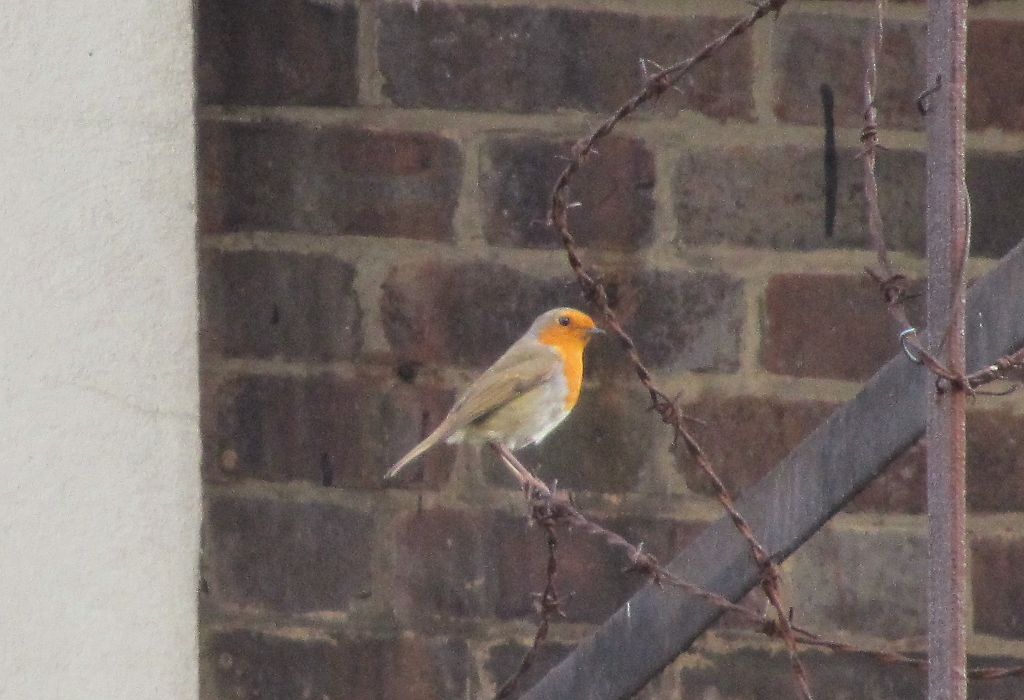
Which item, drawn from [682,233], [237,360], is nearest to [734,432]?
[682,233]

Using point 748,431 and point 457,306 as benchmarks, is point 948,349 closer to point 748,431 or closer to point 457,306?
point 748,431

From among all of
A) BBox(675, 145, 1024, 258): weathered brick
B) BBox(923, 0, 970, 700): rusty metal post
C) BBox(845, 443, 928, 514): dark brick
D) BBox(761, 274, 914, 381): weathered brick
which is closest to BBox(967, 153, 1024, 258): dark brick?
BBox(675, 145, 1024, 258): weathered brick

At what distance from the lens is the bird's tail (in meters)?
1.83

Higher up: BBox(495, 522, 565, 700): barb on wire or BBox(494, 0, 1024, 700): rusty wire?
BBox(494, 0, 1024, 700): rusty wire

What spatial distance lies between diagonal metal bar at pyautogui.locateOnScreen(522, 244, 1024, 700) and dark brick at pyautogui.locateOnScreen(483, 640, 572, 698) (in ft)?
0.54

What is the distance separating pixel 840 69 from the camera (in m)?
1.81

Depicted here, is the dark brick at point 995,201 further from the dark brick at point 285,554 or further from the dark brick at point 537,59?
the dark brick at point 285,554

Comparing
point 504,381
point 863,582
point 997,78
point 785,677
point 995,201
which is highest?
point 997,78

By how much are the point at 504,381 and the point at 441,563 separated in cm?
35

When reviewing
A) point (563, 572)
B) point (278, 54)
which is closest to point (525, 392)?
point (563, 572)

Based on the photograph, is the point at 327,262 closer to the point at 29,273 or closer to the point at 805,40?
the point at 29,273

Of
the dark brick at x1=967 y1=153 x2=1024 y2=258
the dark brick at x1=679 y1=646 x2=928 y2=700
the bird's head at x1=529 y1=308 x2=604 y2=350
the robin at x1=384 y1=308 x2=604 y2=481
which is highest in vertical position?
the dark brick at x1=967 y1=153 x2=1024 y2=258

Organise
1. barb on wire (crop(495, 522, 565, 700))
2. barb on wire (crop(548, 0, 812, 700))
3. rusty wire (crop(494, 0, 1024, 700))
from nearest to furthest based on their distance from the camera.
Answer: rusty wire (crop(494, 0, 1024, 700)), barb on wire (crop(548, 0, 812, 700)), barb on wire (crop(495, 522, 565, 700))

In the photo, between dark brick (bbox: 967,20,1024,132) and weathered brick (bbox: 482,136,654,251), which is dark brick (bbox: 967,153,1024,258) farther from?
weathered brick (bbox: 482,136,654,251)
